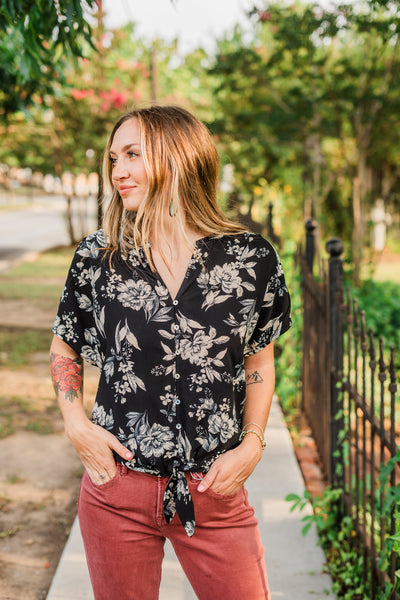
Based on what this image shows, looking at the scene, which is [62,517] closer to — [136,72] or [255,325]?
[255,325]

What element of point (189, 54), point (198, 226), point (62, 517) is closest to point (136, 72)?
point (189, 54)

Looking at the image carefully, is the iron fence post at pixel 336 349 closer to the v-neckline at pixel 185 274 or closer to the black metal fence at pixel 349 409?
the black metal fence at pixel 349 409

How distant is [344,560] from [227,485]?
1.61 metres

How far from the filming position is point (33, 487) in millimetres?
3984

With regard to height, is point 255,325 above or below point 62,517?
above

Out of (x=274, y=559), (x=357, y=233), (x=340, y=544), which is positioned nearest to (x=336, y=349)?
(x=340, y=544)

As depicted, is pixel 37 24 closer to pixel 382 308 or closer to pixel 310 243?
pixel 310 243

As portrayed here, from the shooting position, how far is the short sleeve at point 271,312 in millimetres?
1702

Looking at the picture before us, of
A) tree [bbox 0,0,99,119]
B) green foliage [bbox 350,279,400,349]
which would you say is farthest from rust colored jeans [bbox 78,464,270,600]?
green foliage [bbox 350,279,400,349]

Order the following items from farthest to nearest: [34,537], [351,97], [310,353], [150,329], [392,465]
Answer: [351,97] → [310,353] → [34,537] → [392,465] → [150,329]

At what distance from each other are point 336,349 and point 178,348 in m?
1.86

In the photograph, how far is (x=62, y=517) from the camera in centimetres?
362

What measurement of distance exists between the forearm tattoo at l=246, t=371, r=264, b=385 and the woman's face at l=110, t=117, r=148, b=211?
58 cm

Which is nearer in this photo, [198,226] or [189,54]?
[198,226]
